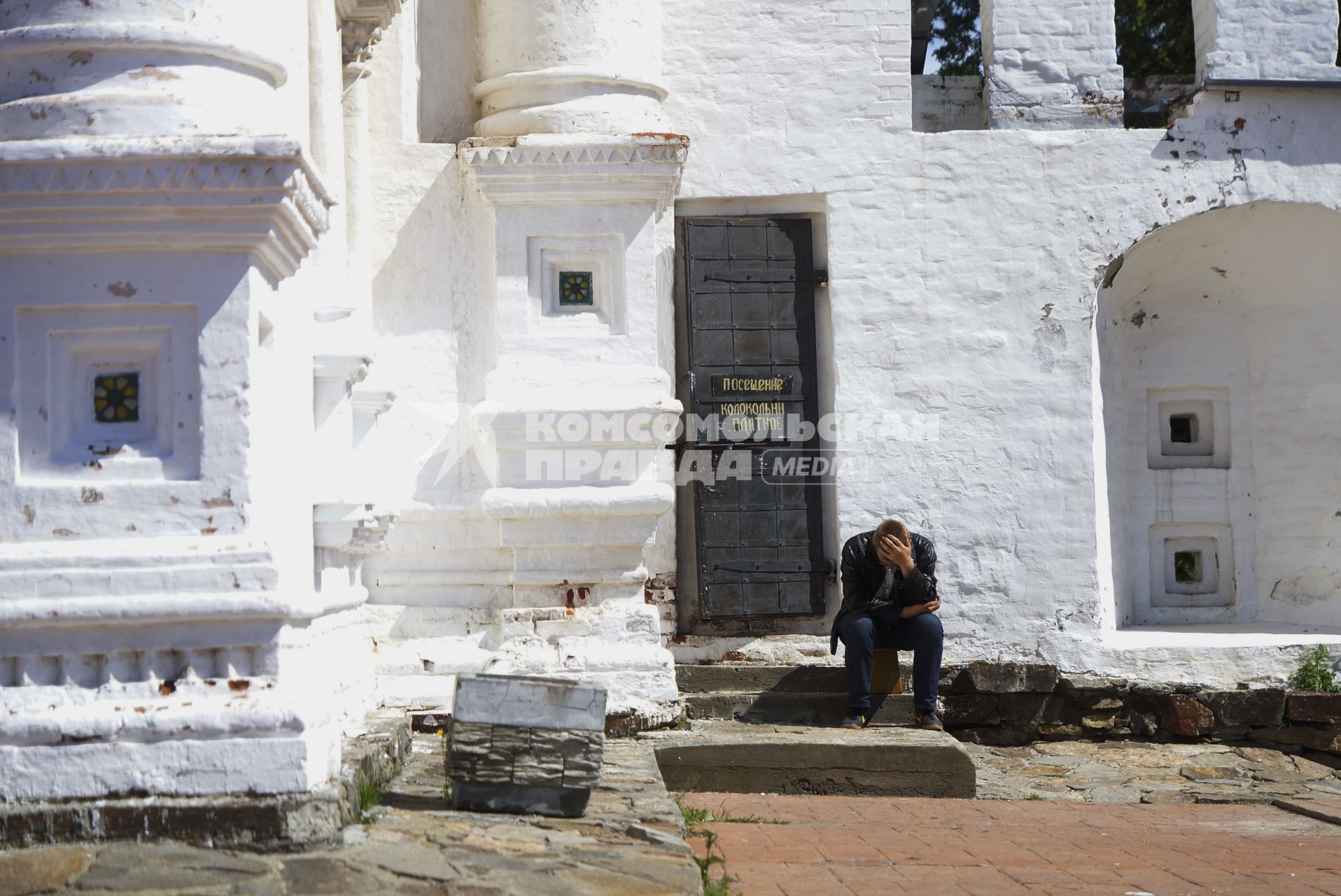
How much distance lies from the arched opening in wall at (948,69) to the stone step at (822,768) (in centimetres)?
365

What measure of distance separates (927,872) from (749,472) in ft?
11.0

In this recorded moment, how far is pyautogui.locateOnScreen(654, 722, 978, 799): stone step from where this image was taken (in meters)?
6.23

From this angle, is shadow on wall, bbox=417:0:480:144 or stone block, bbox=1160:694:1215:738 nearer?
shadow on wall, bbox=417:0:480:144

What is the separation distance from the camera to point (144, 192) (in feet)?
11.9

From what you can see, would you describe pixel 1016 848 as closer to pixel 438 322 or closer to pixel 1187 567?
pixel 438 322

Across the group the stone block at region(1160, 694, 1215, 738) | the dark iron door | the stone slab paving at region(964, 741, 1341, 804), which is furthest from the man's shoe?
the stone block at region(1160, 694, 1215, 738)

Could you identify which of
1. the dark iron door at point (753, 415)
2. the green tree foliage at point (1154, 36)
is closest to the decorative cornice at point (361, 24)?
the dark iron door at point (753, 415)

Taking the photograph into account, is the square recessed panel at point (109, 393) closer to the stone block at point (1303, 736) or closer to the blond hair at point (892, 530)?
the blond hair at point (892, 530)

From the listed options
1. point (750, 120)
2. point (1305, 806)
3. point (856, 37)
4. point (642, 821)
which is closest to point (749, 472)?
point (750, 120)

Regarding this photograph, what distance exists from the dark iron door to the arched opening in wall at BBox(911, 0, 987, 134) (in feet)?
5.17

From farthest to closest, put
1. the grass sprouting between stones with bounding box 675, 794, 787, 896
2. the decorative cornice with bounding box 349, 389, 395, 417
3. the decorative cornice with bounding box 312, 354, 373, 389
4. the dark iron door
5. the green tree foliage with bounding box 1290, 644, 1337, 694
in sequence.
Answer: the green tree foliage with bounding box 1290, 644, 1337, 694, the dark iron door, the decorative cornice with bounding box 349, 389, 395, 417, the decorative cornice with bounding box 312, 354, 373, 389, the grass sprouting between stones with bounding box 675, 794, 787, 896

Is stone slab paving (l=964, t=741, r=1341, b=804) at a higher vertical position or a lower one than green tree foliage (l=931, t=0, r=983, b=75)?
lower

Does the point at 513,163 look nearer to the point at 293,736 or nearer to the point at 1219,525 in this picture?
the point at 293,736

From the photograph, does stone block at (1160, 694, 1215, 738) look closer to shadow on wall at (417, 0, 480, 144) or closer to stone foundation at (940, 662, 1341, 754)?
stone foundation at (940, 662, 1341, 754)
